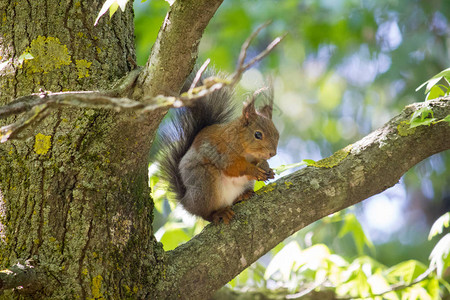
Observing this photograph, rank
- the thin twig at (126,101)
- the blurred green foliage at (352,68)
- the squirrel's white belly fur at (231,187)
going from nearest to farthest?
the thin twig at (126,101) < the squirrel's white belly fur at (231,187) < the blurred green foliage at (352,68)

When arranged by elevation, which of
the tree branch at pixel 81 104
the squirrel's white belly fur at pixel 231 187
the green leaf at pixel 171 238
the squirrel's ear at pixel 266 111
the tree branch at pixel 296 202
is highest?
the squirrel's ear at pixel 266 111

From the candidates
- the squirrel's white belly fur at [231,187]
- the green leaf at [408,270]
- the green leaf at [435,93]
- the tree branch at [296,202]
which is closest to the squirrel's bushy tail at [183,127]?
the squirrel's white belly fur at [231,187]

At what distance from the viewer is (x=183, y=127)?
282 centimetres

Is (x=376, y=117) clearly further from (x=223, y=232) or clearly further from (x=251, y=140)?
(x=223, y=232)

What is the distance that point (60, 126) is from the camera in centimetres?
168

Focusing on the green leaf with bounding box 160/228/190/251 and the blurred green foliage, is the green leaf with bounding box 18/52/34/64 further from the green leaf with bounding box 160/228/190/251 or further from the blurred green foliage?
the blurred green foliage

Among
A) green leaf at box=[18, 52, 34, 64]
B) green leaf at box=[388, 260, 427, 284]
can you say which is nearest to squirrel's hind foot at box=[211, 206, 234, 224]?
green leaf at box=[18, 52, 34, 64]

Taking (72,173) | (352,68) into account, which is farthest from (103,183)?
(352,68)

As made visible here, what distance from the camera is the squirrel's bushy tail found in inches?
105

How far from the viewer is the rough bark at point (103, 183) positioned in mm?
1568

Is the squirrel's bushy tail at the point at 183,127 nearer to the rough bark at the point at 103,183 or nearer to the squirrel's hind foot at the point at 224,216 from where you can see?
the squirrel's hind foot at the point at 224,216

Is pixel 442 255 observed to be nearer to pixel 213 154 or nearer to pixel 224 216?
pixel 224 216

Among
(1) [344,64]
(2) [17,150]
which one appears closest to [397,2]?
(1) [344,64]

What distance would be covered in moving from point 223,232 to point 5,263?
0.73 meters
